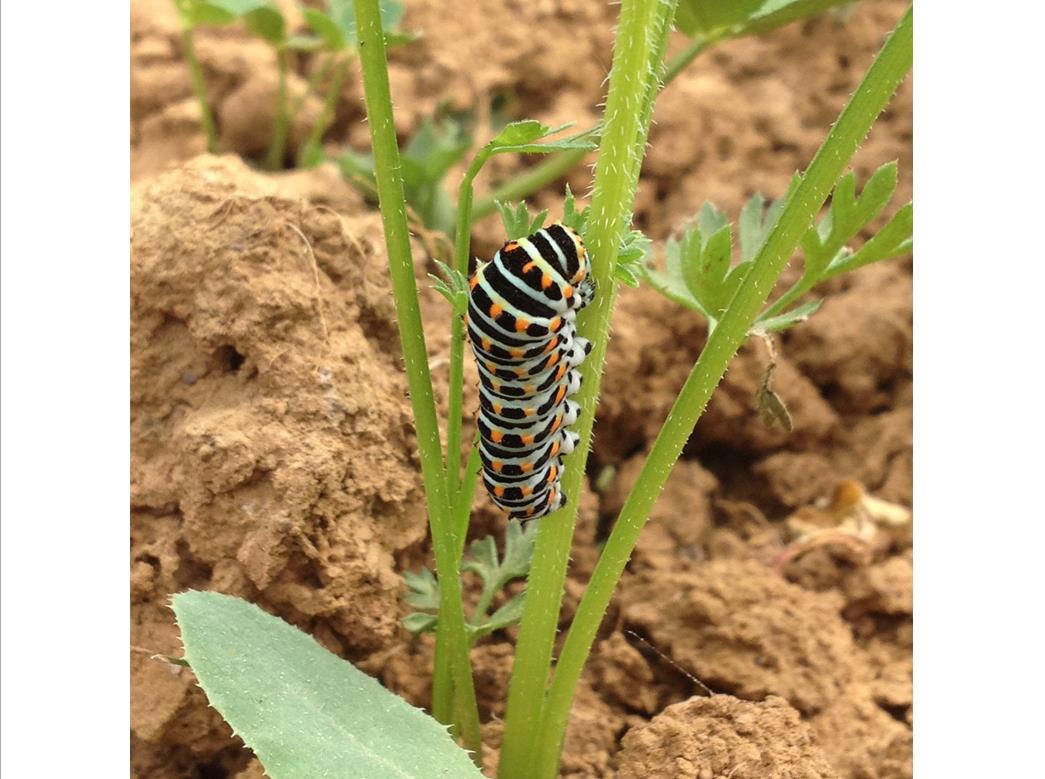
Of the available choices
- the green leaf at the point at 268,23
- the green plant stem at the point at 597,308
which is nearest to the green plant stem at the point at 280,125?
the green leaf at the point at 268,23

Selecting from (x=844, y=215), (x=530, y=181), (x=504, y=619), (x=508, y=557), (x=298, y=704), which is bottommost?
(x=298, y=704)

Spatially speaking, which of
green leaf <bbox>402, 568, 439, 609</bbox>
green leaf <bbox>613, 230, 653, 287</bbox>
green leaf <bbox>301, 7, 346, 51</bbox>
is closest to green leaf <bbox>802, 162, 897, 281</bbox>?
green leaf <bbox>613, 230, 653, 287</bbox>

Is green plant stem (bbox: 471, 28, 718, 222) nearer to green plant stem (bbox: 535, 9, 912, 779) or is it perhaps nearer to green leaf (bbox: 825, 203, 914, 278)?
green leaf (bbox: 825, 203, 914, 278)

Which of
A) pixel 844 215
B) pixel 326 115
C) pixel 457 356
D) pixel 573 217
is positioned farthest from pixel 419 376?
pixel 326 115

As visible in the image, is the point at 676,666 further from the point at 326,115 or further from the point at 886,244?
the point at 326,115

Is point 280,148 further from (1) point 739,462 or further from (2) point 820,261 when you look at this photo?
(2) point 820,261

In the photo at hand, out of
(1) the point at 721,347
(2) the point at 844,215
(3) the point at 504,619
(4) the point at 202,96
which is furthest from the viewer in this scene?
(4) the point at 202,96
